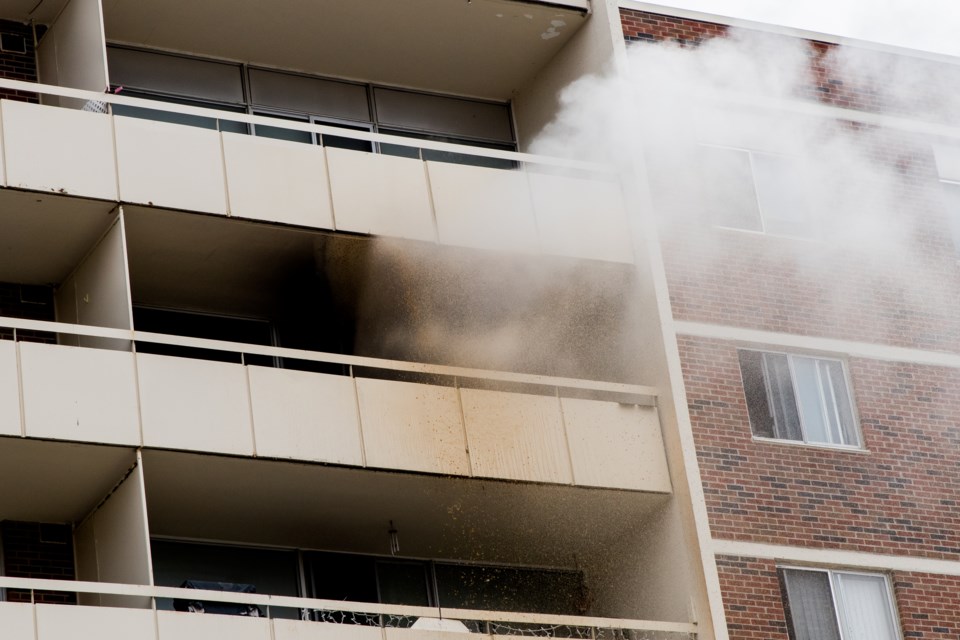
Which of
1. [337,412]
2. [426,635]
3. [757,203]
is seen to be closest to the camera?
[426,635]

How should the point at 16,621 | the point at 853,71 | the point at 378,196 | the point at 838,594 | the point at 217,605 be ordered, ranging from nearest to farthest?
the point at 16,621
the point at 217,605
the point at 838,594
the point at 378,196
the point at 853,71

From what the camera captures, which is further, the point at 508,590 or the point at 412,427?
the point at 508,590

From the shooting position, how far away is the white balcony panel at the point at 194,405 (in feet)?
59.6

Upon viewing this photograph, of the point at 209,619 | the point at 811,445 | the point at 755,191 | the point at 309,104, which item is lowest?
the point at 209,619

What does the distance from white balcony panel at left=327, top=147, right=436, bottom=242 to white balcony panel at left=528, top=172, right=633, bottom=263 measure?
1.41 meters

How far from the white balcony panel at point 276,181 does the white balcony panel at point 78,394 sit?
8.33 ft

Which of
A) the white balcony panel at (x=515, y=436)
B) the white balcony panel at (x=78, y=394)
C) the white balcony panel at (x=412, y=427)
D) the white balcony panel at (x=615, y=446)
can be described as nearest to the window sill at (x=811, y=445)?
the white balcony panel at (x=615, y=446)

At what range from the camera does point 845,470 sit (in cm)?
2120

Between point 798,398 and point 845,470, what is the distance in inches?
41.0

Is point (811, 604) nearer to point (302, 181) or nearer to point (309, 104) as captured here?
point (302, 181)

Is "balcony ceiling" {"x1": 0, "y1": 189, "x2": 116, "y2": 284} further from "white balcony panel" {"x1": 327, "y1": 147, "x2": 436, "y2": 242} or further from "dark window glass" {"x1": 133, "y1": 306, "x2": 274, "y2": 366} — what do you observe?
"white balcony panel" {"x1": 327, "y1": 147, "x2": 436, "y2": 242}

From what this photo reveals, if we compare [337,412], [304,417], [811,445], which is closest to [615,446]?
[811,445]

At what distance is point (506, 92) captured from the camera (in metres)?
24.5

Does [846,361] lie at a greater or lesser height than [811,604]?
greater
